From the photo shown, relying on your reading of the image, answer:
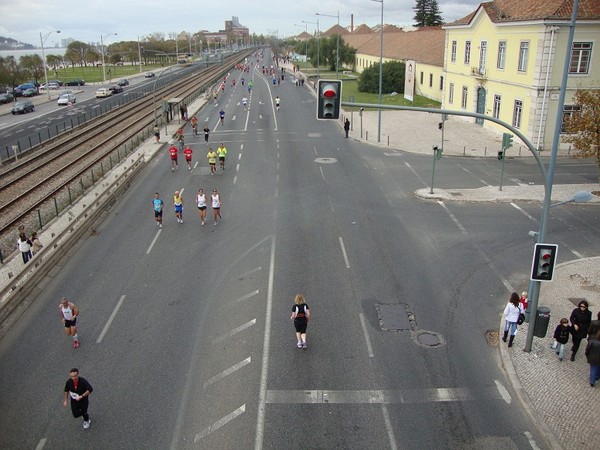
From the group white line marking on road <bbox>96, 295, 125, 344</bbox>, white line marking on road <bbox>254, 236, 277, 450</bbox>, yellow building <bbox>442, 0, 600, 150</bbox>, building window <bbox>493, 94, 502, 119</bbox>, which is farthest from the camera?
building window <bbox>493, 94, 502, 119</bbox>

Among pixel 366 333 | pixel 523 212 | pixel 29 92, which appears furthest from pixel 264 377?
pixel 29 92

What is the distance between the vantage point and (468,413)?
414 inches

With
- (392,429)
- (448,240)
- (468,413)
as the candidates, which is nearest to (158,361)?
(392,429)

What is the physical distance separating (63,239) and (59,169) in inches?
583

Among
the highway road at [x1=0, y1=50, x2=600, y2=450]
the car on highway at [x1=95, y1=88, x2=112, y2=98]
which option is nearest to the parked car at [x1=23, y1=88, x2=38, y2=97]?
the car on highway at [x1=95, y1=88, x2=112, y2=98]

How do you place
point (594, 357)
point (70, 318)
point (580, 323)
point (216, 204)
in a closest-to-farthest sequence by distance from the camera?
point (594, 357) → point (580, 323) → point (70, 318) → point (216, 204)

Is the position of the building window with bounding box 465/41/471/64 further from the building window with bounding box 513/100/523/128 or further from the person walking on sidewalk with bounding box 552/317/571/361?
the person walking on sidewalk with bounding box 552/317/571/361

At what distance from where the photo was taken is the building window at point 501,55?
39.8 meters

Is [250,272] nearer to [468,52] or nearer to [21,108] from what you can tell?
[468,52]

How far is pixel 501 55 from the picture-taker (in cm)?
4044

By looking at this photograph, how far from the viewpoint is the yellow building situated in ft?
112

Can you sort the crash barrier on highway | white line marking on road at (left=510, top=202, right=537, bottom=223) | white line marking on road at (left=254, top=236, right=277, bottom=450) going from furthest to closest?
white line marking on road at (left=510, top=202, right=537, bottom=223) < the crash barrier on highway < white line marking on road at (left=254, top=236, right=277, bottom=450)

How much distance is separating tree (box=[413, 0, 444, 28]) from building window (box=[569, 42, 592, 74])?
8994 cm

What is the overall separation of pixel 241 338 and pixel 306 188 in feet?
47.7
